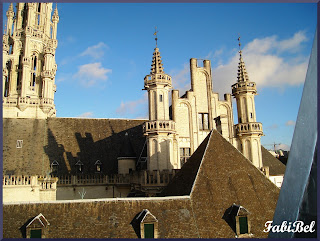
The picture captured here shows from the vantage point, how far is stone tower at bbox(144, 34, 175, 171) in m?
26.4

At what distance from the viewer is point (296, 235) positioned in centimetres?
572

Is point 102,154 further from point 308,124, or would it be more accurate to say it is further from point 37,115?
point 308,124

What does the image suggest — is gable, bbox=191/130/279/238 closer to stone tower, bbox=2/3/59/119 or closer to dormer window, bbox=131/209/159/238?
dormer window, bbox=131/209/159/238

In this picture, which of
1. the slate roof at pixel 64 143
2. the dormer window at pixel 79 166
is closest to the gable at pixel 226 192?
the slate roof at pixel 64 143

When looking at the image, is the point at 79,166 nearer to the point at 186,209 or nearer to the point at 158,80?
the point at 158,80

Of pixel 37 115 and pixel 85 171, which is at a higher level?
pixel 37 115

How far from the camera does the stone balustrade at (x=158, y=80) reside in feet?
91.0

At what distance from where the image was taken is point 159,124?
86.9ft

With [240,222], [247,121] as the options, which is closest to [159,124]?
[247,121]

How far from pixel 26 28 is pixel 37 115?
46.3ft

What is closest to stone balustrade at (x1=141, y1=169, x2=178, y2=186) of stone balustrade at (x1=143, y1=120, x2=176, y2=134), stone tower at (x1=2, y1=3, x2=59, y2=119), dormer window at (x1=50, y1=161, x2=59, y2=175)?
stone balustrade at (x1=143, y1=120, x2=176, y2=134)

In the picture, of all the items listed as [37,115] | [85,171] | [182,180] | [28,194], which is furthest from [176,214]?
[37,115]

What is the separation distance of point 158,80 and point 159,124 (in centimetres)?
452

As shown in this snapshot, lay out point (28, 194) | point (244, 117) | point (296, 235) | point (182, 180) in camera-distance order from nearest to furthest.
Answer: point (296, 235) < point (182, 180) < point (28, 194) < point (244, 117)
